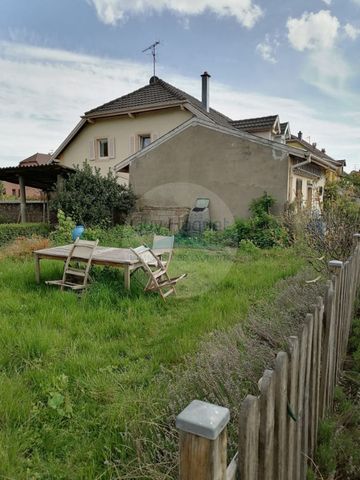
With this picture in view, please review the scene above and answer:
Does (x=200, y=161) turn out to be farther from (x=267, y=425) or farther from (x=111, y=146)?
(x=267, y=425)

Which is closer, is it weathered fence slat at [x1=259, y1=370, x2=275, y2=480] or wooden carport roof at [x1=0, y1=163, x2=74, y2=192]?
weathered fence slat at [x1=259, y1=370, x2=275, y2=480]

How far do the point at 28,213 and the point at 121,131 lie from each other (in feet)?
22.5

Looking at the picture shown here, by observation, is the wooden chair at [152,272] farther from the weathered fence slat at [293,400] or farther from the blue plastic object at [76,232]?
the blue plastic object at [76,232]

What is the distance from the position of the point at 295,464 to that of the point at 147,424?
104 cm

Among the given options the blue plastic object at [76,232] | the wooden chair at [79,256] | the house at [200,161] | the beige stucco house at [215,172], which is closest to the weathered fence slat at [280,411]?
the wooden chair at [79,256]

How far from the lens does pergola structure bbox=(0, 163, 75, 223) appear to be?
43.9ft

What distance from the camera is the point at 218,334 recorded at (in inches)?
143

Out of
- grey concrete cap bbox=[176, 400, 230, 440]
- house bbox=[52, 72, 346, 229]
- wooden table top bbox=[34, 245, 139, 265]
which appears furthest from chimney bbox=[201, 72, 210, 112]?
grey concrete cap bbox=[176, 400, 230, 440]

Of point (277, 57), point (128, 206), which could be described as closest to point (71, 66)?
point (128, 206)

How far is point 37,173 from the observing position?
47.7 feet

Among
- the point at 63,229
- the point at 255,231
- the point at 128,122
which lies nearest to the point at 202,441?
the point at 255,231

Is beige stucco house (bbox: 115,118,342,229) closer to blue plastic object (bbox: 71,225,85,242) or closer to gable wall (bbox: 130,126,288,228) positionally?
gable wall (bbox: 130,126,288,228)

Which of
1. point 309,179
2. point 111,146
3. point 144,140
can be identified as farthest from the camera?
point 111,146

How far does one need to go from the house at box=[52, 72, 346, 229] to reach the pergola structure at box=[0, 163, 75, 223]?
4.45 feet
